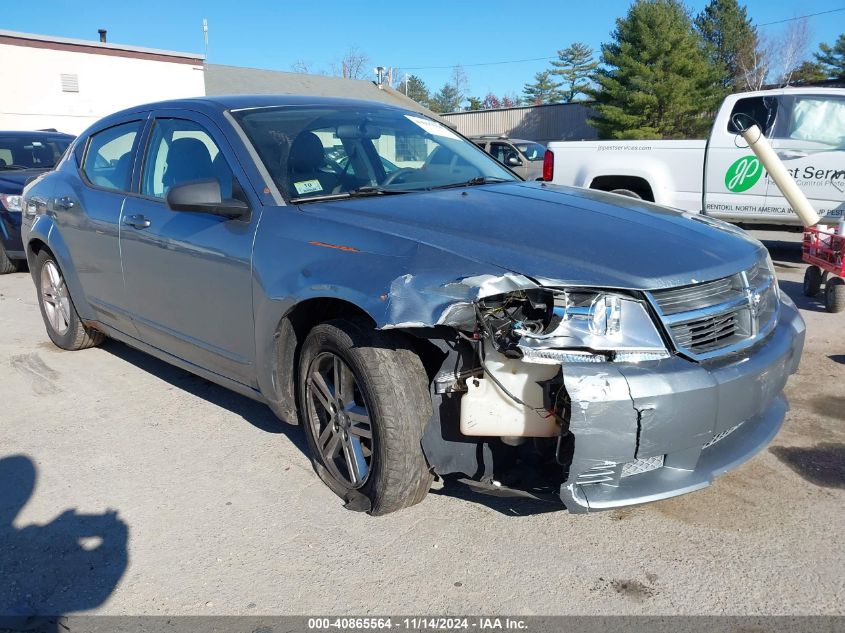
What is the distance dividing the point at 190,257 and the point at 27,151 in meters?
7.62

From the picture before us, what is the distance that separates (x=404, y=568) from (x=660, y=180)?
7.53 m

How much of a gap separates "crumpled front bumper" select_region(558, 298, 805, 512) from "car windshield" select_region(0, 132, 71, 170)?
9.44 metres

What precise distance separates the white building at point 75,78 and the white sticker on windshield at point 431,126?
24.4 meters

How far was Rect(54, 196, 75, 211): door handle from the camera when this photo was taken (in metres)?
4.87

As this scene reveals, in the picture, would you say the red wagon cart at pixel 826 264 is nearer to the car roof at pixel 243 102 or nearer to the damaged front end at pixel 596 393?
the damaged front end at pixel 596 393

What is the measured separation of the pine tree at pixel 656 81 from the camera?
39.5m

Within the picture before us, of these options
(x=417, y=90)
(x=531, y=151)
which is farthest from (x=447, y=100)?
(x=531, y=151)

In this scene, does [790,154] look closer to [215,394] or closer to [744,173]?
[744,173]

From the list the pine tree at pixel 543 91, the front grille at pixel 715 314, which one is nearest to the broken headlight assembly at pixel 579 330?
the front grille at pixel 715 314

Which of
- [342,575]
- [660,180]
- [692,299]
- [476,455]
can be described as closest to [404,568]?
[342,575]

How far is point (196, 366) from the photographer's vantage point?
13.1ft

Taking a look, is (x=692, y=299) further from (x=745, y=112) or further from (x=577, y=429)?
(x=745, y=112)

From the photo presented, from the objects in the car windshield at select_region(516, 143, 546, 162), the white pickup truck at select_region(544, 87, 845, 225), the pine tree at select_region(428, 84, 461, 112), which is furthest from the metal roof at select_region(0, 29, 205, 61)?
the pine tree at select_region(428, 84, 461, 112)

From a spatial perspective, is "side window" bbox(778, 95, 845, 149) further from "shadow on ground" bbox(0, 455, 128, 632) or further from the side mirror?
"shadow on ground" bbox(0, 455, 128, 632)
